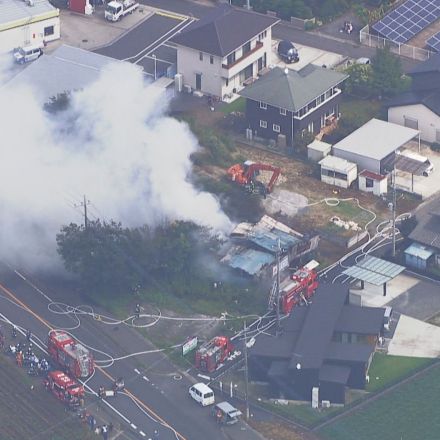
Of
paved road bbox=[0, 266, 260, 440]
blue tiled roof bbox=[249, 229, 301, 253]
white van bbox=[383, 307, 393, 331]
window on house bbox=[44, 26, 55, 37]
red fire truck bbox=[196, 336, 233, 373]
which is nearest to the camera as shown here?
paved road bbox=[0, 266, 260, 440]

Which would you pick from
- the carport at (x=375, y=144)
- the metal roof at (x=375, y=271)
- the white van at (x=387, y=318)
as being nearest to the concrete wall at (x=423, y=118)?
the carport at (x=375, y=144)

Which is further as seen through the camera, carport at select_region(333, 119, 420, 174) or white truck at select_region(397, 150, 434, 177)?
white truck at select_region(397, 150, 434, 177)

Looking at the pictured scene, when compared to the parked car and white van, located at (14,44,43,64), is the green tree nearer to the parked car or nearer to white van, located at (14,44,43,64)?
the parked car

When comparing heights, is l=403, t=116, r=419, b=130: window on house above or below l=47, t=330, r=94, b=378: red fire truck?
below

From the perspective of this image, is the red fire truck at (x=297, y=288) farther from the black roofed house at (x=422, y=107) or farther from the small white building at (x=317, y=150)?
the black roofed house at (x=422, y=107)

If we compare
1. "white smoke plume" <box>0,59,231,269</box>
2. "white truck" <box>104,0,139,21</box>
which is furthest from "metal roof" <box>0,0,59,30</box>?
"white smoke plume" <box>0,59,231,269</box>

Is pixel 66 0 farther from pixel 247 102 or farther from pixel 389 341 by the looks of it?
pixel 389 341

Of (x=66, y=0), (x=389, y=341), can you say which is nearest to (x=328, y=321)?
(x=389, y=341)
